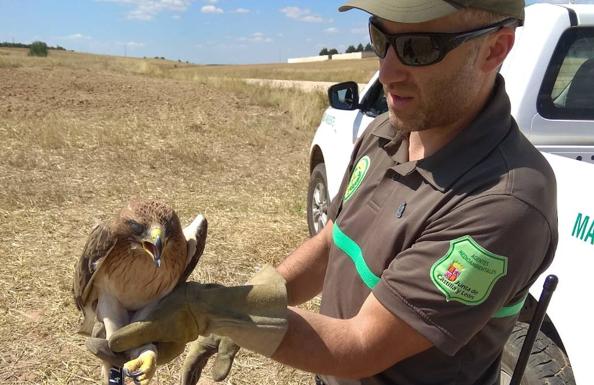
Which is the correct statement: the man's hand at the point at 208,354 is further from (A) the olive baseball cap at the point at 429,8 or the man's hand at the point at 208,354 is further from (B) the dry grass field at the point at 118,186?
(B) the dry grass field at the point at 118,186

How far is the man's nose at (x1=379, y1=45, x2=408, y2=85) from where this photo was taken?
1.68m

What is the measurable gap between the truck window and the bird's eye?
2280 mm

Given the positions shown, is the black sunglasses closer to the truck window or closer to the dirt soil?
the truck window

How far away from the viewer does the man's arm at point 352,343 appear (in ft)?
4.94

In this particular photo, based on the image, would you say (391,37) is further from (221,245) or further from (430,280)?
(221,245)

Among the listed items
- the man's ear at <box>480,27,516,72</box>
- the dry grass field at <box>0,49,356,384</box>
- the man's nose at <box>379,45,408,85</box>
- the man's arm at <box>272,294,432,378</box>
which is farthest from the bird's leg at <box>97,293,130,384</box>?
the dry grass field at <box>0,49,356,384</box>

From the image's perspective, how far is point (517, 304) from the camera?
1.60m

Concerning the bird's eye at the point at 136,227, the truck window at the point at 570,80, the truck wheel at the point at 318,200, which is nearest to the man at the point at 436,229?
the bird's eye at the point at 136,227

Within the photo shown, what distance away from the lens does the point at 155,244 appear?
1.68m

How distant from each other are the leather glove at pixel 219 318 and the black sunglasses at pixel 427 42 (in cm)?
82

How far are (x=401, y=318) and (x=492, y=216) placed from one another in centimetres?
37

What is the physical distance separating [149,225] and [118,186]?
6279 millimetres

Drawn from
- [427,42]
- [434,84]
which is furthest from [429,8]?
[434,84]

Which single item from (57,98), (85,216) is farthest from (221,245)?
(57,98)
